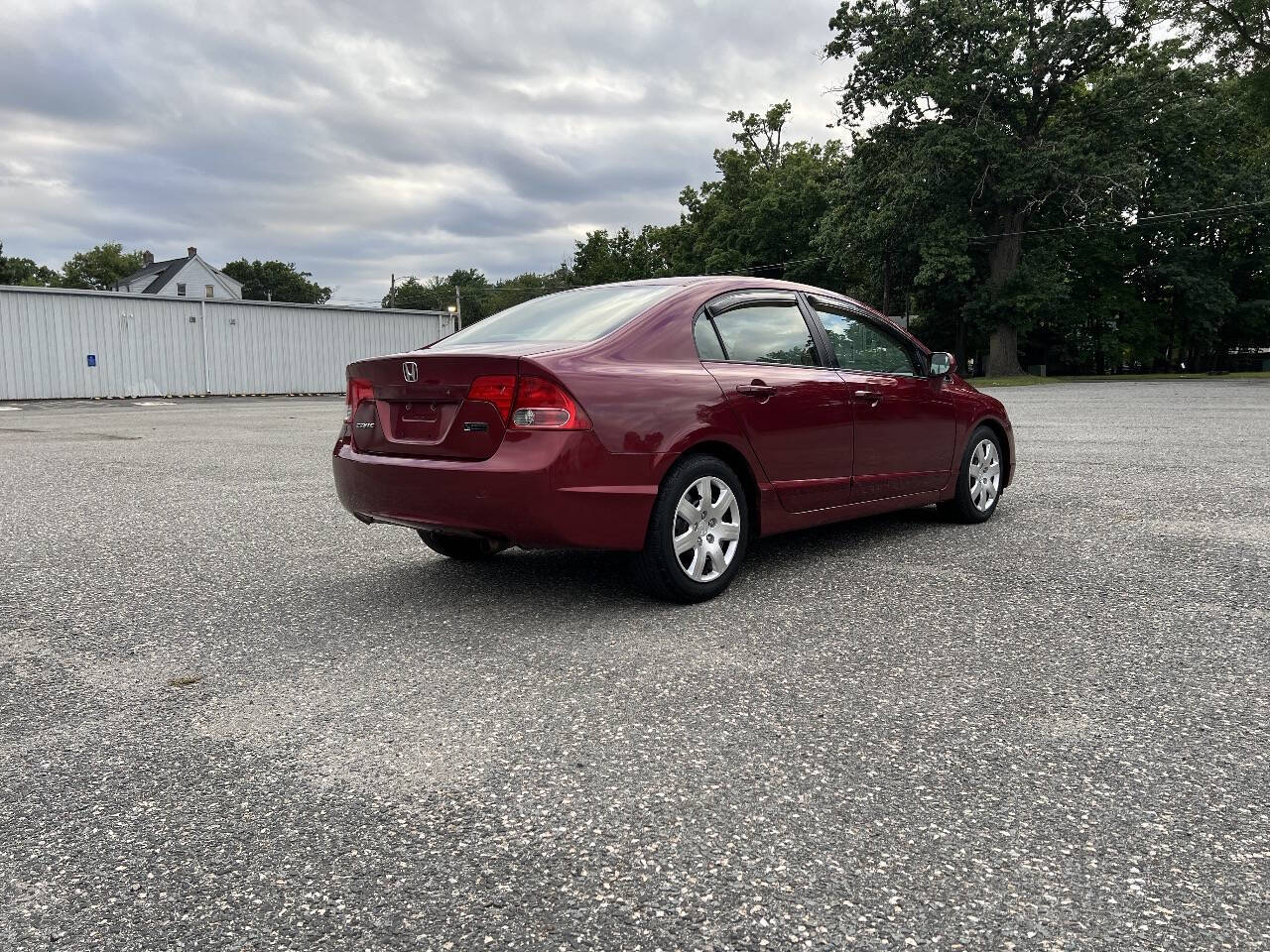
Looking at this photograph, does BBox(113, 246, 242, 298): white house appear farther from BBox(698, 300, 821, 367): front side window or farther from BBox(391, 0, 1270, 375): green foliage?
BBox(698, 300, 821, 367): front side window

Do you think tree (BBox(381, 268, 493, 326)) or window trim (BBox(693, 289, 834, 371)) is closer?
window trim (BBox(693, 289, 834, 371))

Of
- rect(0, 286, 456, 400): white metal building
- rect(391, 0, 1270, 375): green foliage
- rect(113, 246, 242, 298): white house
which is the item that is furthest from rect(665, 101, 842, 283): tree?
rect(113, 246, 242, 298): white house

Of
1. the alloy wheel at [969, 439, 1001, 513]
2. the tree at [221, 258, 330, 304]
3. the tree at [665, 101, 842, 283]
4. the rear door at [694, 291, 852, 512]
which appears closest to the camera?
the rear door at [694, 291, 852, 512]

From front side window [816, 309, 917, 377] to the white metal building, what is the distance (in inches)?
1110

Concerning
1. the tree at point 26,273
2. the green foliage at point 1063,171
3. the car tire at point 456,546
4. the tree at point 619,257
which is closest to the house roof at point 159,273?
the tree at point 26,273

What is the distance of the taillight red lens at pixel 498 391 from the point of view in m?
3.84

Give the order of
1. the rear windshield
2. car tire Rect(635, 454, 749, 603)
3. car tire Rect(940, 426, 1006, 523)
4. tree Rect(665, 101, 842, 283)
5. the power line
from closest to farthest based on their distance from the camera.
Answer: car tire Rect(635, 454, 749, 603) → the rear windshield → car tire Rect(940, 426, 1006, 523) → the power line → tree Rect(665, 101, 842, 283)

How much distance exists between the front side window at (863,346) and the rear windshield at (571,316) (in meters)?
1.10

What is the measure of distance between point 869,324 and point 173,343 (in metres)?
31.9

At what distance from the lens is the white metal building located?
95.8 ft

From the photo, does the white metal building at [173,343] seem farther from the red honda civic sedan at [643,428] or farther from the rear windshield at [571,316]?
the red honda civic sedan at [643,428]

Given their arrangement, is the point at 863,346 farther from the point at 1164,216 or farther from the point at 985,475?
the point at 1164,216

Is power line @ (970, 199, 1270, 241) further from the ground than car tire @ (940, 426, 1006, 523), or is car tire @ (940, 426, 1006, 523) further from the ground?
power line @ (970, 199, 1270, 241)

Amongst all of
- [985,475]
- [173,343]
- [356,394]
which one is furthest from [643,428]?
[173,343]
